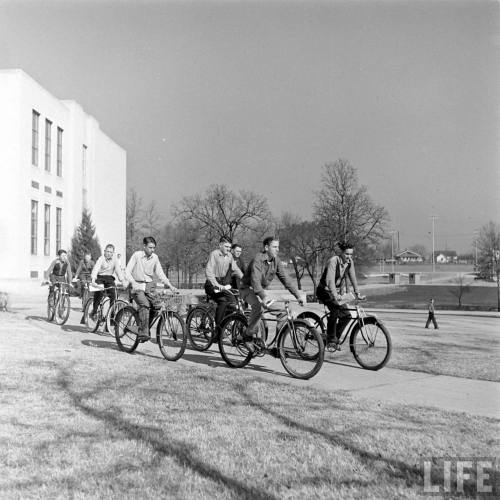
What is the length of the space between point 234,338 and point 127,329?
2.24 metres

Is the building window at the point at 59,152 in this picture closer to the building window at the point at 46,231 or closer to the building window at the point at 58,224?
the building window at the point at 58,224

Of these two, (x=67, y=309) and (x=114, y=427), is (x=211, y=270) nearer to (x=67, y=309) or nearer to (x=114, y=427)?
(x=114, y=427)

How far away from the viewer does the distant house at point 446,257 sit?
15712cm

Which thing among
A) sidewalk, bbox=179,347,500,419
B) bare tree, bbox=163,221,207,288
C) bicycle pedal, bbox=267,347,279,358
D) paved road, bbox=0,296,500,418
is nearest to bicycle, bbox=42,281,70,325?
paved road, bbox=0,296,500,418

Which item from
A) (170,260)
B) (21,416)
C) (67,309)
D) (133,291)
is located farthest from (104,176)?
(21,416)

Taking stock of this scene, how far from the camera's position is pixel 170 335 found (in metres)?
9.16

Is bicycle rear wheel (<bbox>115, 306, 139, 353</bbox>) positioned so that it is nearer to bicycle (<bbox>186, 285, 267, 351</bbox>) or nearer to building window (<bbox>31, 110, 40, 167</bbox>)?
bicycle (<bbox>186, 285, 267, 351</bbox>)

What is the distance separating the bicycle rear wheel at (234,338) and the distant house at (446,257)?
5933 inches

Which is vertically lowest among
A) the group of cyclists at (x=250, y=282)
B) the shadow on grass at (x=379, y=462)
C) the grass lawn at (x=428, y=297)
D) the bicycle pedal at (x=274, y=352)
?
the grass lawn at (x=428, y=297)

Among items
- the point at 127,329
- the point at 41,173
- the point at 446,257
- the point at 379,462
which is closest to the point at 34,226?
the point at 41,173

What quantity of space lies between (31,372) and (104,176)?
45037 mm

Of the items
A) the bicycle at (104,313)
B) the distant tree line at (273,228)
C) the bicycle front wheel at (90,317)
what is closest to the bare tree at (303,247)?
the distant tree line at (273,228)

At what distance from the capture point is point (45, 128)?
38156 millimetres

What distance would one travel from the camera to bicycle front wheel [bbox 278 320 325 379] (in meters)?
7.91
